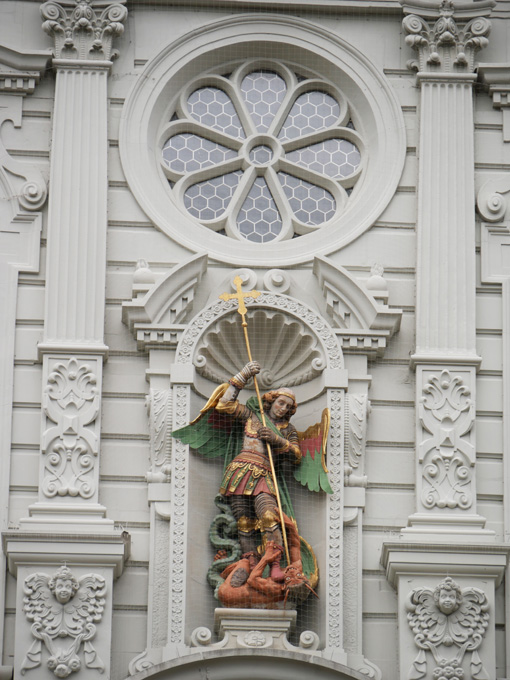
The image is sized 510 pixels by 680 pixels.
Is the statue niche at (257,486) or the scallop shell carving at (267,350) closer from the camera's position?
the statue niche at (257,486)

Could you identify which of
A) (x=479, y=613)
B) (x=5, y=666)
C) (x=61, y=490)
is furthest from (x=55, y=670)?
(x=479, y=613)

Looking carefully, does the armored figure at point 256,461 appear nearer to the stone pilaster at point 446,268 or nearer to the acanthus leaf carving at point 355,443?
the acanthus leaf carving at point 355,443

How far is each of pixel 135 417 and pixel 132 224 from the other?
1.88 meters

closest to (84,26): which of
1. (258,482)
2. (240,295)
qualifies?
(240,295)

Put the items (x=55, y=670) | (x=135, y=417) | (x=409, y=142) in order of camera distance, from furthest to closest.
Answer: (x=409, y=142) < (x=135, y=417) < (x=55, y=670)

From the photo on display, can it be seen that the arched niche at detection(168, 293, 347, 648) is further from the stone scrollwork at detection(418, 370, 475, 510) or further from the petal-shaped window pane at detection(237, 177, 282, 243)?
the petal-shaped window pane at detection(237, 177, 282, 243)

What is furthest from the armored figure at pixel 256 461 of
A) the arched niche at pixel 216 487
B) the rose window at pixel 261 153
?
the rose window at pixel 261 153

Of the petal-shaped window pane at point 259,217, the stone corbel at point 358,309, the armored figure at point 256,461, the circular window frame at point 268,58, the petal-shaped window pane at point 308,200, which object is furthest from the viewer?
the petal-shaped window pane at point 308,200

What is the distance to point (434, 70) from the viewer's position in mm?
17719

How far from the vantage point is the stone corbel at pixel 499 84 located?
58.0 feet

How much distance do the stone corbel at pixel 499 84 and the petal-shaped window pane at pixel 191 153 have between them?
2517mm

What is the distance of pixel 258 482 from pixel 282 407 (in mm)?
727

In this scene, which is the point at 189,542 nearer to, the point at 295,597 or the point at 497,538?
the point at 295,597

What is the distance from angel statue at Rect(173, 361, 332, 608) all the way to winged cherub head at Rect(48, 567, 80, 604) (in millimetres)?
1232
